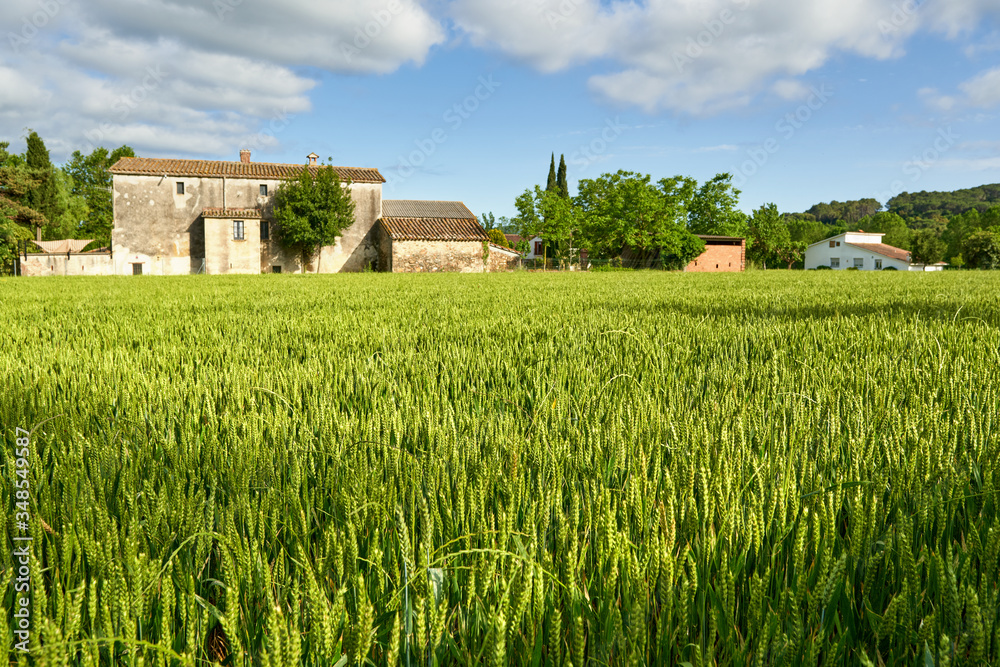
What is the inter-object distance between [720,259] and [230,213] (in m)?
38.0

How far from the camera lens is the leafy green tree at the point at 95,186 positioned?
5678 centimetres

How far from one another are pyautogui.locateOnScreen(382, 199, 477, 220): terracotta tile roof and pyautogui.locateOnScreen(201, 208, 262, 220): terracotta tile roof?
65.5ft

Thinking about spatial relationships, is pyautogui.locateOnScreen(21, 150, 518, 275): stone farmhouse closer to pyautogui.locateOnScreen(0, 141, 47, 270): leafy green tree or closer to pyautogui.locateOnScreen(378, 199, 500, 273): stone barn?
pyautogui.locateOnScreen(378, 199, 500, 273): stone barn

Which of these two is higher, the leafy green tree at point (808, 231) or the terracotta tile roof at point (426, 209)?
the leafy green tree at point (808, 231)

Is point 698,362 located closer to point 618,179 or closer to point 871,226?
point 618,179

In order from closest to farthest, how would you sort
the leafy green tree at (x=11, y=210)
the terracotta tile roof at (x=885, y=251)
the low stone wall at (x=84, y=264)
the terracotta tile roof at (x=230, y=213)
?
the leafy green tree at (x=11, y=210) → the terracotta tile roof at (x=230, y=213) → the low stone wall at (x=84, y=264) → the terracotta tile roof at (x=885, y=251)

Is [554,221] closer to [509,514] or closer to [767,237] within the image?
[767,237]

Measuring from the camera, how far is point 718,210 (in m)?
61.2

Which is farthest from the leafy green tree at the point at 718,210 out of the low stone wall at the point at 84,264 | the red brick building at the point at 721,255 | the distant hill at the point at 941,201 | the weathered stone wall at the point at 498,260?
the distant hill at the point at 941,201

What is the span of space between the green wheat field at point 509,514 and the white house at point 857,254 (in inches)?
3165

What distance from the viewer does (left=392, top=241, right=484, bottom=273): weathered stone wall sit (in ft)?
115

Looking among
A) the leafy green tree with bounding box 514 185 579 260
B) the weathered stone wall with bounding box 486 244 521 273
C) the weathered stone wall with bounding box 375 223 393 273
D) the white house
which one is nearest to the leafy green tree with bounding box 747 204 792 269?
the white house

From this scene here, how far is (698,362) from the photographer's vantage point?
9.84ft

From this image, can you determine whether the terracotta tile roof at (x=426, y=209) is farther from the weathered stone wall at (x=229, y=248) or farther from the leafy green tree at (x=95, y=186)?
the leafy green tree at (x=95, y=186)
